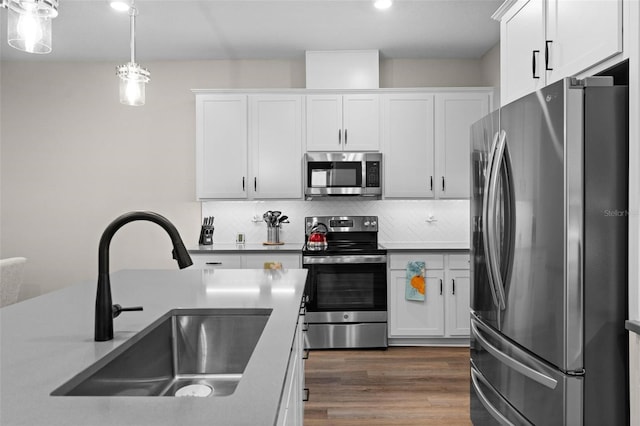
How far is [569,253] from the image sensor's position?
1637mm

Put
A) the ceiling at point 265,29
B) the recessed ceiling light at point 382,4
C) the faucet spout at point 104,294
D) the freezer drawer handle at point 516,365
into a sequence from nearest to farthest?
the faucet spout at point 104,294 → the freezer drawer handle at point 516,365 → the recessed ceiling light at point 382,4 → the ceiling at point 265,29

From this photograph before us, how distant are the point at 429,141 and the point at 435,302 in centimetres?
145

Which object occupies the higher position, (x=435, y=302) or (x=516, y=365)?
(x=516, y=365)

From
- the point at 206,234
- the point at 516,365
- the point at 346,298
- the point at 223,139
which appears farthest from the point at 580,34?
the point at 206,234

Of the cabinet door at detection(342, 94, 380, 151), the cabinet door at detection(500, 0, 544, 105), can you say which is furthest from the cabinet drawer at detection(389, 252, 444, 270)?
the cabinet door at detection(500, 0, 544, 105)

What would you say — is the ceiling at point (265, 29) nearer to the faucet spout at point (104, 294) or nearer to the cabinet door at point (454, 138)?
the cabinet door at point (454, 138)

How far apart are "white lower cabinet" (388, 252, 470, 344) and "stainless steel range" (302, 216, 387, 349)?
13cm

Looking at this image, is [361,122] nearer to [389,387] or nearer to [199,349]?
[389,387]

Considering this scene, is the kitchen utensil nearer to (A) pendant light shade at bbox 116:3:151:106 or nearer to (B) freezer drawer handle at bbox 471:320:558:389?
(A) pendant light shade at bbox 116:3:151:106

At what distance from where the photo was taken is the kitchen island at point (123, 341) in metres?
0.81

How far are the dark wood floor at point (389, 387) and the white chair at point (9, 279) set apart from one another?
95.9 inches

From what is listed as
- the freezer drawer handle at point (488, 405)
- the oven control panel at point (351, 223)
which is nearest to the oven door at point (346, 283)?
the oven control panel at point (351, 223)

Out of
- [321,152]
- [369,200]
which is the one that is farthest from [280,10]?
[369,200]

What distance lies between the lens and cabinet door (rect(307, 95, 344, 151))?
4316 millimetres
